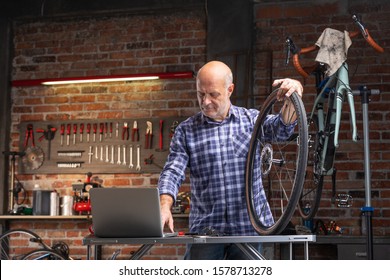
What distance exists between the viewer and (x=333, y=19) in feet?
17.0

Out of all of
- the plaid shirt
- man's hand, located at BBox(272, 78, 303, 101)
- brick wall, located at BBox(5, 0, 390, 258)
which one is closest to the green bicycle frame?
brick wall, located at BBox(5, 0, 390, 258)

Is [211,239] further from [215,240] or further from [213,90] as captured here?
[213,90]

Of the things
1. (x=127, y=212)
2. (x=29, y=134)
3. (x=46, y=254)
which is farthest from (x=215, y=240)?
(x=29, y=134)

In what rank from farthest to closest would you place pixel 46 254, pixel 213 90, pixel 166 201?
pixel 46 254
pixel 213 90
pixel 166 201

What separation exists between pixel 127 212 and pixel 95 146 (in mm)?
3508

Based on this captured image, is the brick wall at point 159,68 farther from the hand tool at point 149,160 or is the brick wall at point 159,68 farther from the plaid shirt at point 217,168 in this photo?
the plaid shirt at point 217,168

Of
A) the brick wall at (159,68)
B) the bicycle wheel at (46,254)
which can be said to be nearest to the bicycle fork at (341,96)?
the brick wall at (159,68)

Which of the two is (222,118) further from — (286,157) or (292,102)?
(286,157)

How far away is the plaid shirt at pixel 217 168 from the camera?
2.58m

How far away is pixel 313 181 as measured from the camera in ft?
15.8

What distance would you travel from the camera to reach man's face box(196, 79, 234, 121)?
2602mm

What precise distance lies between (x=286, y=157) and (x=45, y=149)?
6.31 ft

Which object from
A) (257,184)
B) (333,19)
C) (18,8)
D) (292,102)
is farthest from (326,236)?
(18,8)

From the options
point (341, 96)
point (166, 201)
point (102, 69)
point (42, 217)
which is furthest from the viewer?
point (102, 69)
